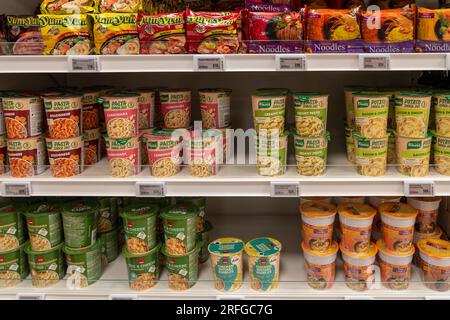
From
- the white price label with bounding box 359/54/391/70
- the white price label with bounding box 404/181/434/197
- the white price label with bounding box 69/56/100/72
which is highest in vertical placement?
the white price label with bounding box 69/56/100/72

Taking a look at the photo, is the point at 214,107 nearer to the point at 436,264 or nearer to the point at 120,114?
the point at 120,114

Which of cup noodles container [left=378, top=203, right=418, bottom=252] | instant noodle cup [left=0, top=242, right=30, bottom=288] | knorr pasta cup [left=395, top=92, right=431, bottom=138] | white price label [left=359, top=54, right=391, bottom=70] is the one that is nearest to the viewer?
white price label [left=359, top=54, right=391, bottom=70]

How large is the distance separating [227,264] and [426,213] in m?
0.86

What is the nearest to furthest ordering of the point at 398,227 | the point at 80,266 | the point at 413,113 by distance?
the point at 413,113
the point at 398,227
the point at 80,266

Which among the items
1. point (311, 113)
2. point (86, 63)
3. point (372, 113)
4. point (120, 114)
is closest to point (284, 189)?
point (311, 113)

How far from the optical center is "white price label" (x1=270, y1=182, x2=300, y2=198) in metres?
1.57

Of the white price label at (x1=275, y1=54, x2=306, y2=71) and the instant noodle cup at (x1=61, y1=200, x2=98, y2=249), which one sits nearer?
the white price label at (x1=275, y1=54, x2=306, y2=71)

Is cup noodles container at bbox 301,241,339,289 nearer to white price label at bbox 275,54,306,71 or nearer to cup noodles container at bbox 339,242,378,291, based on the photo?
cup noodles container at bbox 339,242,378,291

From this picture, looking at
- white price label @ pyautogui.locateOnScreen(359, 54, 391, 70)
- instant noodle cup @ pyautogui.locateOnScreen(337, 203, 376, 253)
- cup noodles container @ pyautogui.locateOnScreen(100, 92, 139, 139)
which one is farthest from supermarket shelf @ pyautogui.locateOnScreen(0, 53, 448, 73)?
instant noodle cup @ pyautogui.locateOnScreen(337, 203, 376, 253)

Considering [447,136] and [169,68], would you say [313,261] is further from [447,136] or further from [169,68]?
[169,68]

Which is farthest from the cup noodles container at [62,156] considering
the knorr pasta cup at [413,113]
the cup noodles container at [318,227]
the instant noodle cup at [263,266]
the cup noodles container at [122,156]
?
the knorr pasta cup at [413,113]

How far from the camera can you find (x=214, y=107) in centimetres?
179

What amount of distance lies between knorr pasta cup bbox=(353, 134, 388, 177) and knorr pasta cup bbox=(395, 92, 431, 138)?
85 mm

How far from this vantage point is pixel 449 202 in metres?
1.98
